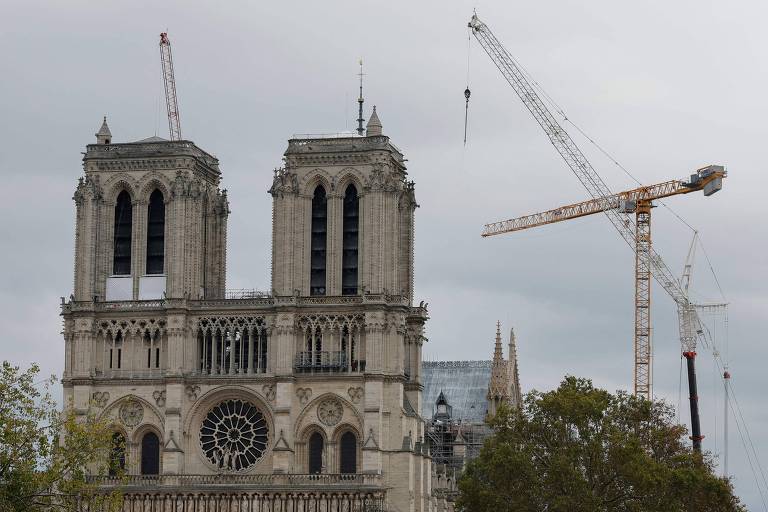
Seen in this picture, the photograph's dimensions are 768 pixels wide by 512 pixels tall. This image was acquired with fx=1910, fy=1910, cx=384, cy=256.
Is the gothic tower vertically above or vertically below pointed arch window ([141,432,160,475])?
above

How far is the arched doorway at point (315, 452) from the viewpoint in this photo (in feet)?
469

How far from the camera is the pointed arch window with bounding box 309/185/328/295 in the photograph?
5714 inches

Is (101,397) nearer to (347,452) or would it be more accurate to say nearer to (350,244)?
(347,452)

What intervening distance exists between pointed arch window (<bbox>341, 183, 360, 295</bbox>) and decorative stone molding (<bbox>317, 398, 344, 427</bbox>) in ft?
27.5

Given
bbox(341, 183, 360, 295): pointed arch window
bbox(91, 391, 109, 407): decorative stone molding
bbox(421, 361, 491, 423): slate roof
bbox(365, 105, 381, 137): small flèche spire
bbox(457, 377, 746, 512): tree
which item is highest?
bbox(365, 105, 381, 137): small flèche spire

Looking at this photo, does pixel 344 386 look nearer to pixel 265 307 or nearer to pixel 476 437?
pixel 265 307

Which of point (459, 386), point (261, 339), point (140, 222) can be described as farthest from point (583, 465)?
point (459, 386)

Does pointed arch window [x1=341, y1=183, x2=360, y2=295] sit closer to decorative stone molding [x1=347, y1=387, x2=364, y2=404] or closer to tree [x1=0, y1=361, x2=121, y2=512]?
decorative stone molding [x1=347, y1=387, x2=364, y2=404]

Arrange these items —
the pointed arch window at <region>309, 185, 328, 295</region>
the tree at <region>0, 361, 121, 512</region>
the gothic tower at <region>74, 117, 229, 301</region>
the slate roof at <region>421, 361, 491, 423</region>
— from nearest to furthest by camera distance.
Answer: the tree at <region>0, 361, 121, 512</region>
the pointed arch window at <region>309, 185, 328, 295</region>
the gothic tower at <region>74, 117, 229, 301</region>
the slate roof at <region>421, 361, 491, 423</region>

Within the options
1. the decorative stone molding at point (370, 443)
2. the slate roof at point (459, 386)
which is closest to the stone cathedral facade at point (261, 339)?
the decorative stone molding at point (370, 443)

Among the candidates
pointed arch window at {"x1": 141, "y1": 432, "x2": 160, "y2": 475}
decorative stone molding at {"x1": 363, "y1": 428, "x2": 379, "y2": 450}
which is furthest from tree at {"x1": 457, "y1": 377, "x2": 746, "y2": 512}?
pointed arch window at {"x1": 141, "y1": 432, "x2": 160, "y2": 475}

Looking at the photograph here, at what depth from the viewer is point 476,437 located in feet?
616

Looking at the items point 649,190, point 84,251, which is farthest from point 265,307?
point 649,190

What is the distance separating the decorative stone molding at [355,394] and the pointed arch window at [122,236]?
2028cm
